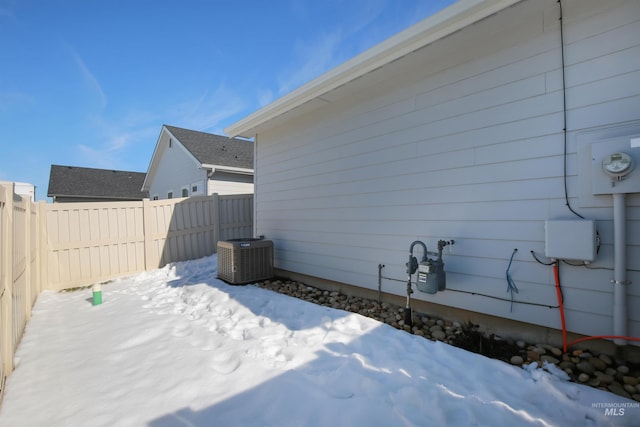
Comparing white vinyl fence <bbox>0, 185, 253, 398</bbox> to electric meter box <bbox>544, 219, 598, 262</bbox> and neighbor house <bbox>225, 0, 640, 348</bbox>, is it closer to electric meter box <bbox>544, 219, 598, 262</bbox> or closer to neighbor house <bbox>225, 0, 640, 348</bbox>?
neighbor house <bbox>225, 0, 640, 348</bbox>

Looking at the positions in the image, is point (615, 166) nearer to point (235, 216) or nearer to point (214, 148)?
point (235, 216)

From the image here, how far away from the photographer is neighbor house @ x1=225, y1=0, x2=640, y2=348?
A: 206 cm

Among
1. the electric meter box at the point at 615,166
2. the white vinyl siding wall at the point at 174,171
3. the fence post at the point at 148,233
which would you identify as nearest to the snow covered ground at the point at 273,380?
the electric meter box at the point at 615,166

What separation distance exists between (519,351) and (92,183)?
880 inches

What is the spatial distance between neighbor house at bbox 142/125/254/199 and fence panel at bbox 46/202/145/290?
3.70 m

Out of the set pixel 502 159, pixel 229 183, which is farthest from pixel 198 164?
pixel 502 159

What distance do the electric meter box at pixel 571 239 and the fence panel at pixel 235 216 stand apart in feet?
22.3

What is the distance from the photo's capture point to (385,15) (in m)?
4.43

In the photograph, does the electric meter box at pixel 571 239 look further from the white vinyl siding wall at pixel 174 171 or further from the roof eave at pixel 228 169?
the white vinyl siding wall at pixel 174 171

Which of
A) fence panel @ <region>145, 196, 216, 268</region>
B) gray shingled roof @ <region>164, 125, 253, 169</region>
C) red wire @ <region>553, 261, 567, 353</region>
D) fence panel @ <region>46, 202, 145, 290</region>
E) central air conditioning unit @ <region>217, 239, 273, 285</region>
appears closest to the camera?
red wire @ <region>553, 261, 567, 353</region>

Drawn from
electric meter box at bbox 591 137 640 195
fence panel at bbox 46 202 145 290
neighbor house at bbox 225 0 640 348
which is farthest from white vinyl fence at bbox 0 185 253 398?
electric meter box at bbox 591 137 640 195

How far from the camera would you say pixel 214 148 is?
11.0m

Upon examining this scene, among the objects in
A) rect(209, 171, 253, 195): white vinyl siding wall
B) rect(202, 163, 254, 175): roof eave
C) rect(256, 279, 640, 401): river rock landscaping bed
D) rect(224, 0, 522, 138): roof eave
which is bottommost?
rect(256, 279, 640, 401): river rock landscaping bed

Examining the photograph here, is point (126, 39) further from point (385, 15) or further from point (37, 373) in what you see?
point (37, 373)
